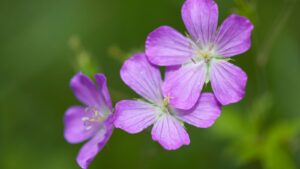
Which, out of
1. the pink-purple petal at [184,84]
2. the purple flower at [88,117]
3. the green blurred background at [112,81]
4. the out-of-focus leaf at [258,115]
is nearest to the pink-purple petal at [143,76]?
the pink-purple petal at [184,84]

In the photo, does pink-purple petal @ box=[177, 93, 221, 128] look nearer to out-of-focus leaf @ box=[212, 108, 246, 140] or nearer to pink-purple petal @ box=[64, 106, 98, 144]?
pink-purple petal @ box=[64, 106, 98, 144]

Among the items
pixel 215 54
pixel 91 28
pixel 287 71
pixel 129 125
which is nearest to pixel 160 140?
pixel 129 125

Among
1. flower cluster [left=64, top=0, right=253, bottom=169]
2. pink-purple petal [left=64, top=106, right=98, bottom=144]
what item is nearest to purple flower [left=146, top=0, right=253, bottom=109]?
flower cluster [left=64, top=0, right=253, bottom=169]

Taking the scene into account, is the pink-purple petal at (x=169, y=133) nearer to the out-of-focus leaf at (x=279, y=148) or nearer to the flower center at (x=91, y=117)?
the flower center at (x=91, y=117)

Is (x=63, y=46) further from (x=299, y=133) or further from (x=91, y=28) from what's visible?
(x=299, y=133)

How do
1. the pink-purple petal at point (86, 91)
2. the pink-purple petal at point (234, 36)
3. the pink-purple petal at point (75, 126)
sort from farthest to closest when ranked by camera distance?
1. the pink-purple petal at point (75, 126)
2. the pink-purple petal at point (86, 91)
3. the pink-purple petal at point (234, 36)

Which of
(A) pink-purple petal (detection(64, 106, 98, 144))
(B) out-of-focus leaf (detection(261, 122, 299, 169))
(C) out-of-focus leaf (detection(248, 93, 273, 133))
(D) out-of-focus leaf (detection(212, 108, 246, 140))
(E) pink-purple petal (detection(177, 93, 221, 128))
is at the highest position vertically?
(A) pink-purple petal (detection(64, 106, 98, 144))
